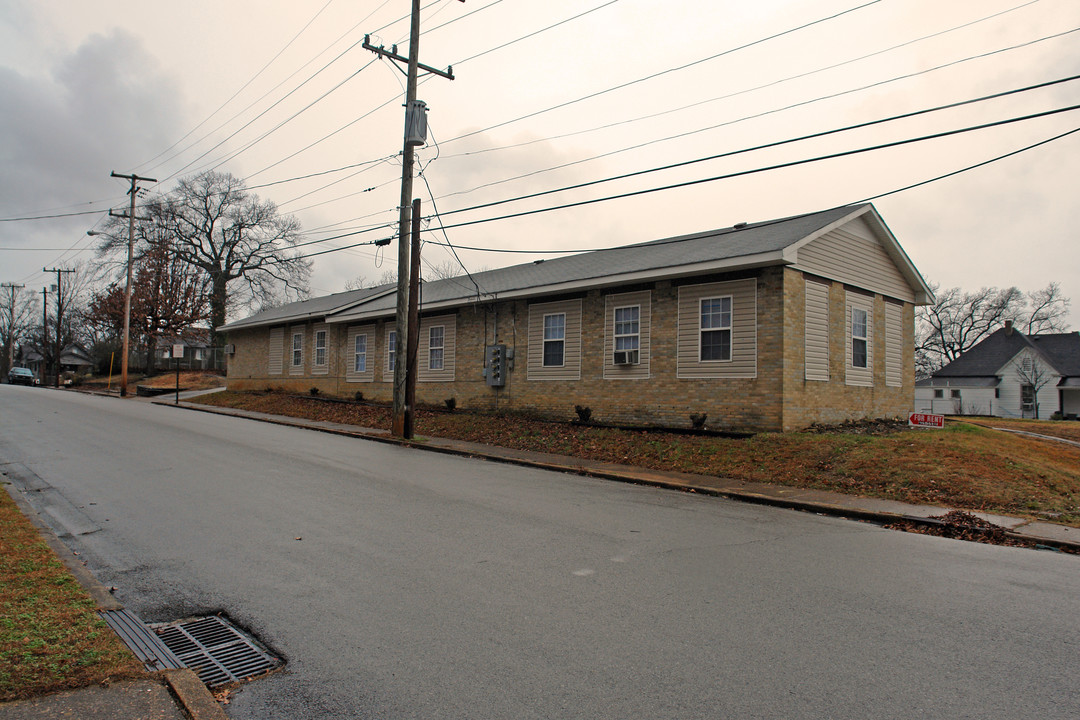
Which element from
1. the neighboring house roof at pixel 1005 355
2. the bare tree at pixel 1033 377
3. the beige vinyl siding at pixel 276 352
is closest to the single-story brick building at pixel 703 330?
the beige vinyl siding at pixel 276 352

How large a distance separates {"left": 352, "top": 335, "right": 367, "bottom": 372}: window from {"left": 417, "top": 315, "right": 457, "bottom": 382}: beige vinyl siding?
418 centimetres

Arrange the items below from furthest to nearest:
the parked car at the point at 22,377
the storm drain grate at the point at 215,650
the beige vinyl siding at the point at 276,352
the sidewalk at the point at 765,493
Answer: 1. the parked car at the point at 22,377
2. the beige vinyl siding at the point at 276,352
3. the sidewalk at the point at 765,493
4. the storm drain grate at the point at 215,650

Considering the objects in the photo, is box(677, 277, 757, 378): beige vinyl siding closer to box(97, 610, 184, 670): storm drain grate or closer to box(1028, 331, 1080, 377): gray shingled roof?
box(97, 610, 184, 670): storm drain grate

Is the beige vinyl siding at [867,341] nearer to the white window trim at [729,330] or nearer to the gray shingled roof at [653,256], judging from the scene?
the gray shingled roof at [653,256]

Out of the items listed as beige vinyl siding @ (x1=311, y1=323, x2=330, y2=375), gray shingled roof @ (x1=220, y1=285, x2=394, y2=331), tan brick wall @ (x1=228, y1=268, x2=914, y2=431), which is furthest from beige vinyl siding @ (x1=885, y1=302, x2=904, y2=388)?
beige vinyl siding @ (x1=311, y1=323, x2=330, y2=375)

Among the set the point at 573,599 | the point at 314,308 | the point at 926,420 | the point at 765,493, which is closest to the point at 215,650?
the point at 573,599

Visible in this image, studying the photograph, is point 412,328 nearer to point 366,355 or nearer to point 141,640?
point 366,355

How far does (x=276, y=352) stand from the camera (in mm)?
35250

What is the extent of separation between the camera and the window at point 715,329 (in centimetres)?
1669

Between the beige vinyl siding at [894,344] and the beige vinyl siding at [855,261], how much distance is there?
47 centimetres

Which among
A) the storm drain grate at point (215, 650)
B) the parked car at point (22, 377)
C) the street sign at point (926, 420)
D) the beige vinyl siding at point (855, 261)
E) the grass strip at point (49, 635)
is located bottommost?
the storm drain grate at point (215, 650)

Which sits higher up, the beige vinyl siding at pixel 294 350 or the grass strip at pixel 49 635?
the beige vinyl siding at pixel 294 350

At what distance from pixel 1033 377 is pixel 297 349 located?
162 ft

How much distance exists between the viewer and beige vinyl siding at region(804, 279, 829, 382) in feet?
54.6
